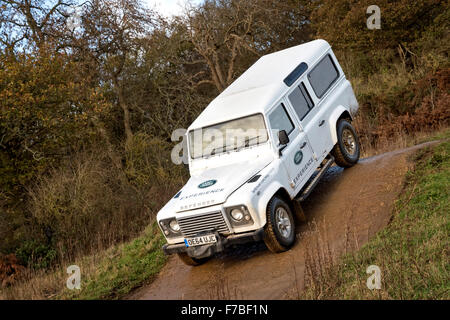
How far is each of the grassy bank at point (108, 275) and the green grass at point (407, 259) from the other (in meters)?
3.88

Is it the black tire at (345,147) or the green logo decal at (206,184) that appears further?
the black tire at (345,147)

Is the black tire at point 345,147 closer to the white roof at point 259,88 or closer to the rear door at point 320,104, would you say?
the rear door at point 320,104

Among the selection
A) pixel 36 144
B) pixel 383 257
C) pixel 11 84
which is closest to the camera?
pixel 383 257

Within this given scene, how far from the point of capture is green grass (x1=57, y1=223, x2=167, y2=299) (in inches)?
327

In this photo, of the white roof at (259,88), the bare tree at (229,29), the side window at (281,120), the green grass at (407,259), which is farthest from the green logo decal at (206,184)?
the bare tree at (229,29)

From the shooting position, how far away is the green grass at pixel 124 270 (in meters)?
8.30

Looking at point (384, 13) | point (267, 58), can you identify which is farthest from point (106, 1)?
point (267, 58)

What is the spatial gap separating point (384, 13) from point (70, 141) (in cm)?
1184

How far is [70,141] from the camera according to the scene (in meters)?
18.1

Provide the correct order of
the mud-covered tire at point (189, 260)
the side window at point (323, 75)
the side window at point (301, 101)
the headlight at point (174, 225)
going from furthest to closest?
the side window at point (323, 75), the side window at point (301, 101), the mud-covered tire at point (189, 260), the headlight at point (174, 225)

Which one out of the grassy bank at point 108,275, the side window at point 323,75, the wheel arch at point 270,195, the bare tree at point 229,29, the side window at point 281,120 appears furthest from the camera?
the bare tree at point 229,29

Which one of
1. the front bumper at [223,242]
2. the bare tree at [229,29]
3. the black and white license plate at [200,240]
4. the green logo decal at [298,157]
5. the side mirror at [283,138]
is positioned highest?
the bare tree at [229,29]

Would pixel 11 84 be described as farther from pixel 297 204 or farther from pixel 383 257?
pixel 383 257

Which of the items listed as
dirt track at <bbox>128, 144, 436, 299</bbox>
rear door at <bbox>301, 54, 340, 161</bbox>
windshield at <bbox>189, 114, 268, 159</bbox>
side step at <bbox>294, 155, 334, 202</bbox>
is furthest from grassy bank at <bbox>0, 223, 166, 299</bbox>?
rear door at <bbox>301, 54, 340, 161</bbox>
